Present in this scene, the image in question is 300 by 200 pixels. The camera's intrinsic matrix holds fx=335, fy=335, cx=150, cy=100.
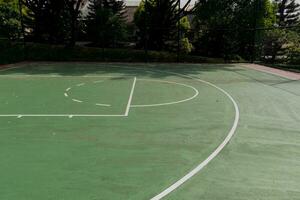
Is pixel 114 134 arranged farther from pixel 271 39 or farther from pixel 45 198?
pixel 271 39

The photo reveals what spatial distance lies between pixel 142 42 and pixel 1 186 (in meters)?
18.9

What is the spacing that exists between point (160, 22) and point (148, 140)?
56.6 feet

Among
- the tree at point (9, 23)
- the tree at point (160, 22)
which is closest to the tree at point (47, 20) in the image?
the tree at point (9, 23)

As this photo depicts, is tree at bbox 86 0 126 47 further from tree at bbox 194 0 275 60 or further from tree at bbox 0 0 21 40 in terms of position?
tree at bbox 194 0 275 60

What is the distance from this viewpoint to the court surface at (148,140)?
5.18 metres

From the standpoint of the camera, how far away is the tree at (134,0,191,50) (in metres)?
22.4

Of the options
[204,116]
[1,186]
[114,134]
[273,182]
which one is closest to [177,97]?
[204,116]

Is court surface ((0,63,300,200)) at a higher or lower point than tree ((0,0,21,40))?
lower

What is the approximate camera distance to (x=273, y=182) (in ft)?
17.7

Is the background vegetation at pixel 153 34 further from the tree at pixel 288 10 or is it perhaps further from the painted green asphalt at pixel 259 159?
the tree at pixel 288 10

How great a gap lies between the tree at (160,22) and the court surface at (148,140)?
30.5ft

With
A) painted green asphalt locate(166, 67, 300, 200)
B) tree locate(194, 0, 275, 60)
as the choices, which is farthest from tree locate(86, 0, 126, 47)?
painted green asphalt locate(166, 67, 300, 200)

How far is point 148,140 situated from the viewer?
23.5 feet

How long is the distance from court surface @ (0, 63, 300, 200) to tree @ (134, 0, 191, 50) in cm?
928
